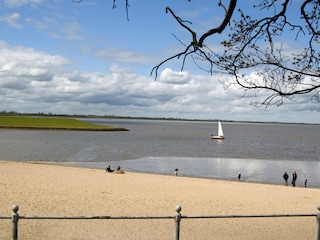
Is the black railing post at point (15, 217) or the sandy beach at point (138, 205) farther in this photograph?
the sandy beach at point (138, 205)

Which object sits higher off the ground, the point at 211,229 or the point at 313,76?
the point at 313,76

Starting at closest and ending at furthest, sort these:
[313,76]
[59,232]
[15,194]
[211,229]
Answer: [313,76]
[59,232]
[211,229]
[15,194]

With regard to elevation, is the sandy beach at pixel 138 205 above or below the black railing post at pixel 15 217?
below

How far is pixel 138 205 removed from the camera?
18.7m

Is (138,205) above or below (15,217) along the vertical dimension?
below

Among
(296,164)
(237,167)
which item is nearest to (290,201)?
(237,167)

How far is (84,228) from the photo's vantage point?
13359mm

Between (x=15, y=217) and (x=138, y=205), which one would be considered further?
(x=138, y=205)

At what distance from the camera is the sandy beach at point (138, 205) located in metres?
13.3

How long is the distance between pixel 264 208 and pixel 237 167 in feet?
75.9

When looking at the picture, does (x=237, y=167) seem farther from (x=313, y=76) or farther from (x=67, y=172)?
(x=313, y=76)

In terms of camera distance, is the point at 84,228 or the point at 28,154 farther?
the point at 28,154

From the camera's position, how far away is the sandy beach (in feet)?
43.8

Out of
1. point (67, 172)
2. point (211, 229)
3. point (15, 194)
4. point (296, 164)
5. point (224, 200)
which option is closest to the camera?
point (211, 229)
